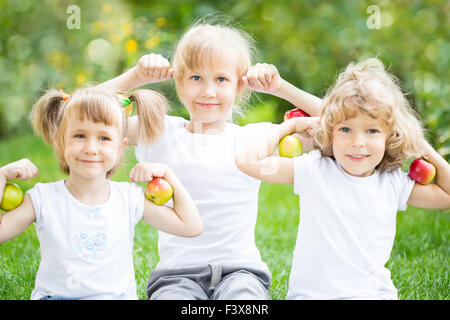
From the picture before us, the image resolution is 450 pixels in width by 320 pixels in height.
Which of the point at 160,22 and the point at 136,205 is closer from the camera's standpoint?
the point at 136,205

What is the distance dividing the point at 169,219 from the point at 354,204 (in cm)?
69

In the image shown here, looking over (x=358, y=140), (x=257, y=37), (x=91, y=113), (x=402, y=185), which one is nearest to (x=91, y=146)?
(x=91, y=113)

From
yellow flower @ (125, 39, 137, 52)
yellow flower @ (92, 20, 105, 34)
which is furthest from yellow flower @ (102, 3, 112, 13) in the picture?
yellow flower @ (125, 39, 137, 52)

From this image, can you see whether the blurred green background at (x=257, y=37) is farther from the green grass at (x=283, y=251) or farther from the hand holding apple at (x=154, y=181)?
the hand holding apple at (x=154, y=181)

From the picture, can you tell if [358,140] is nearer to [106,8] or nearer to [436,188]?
[436,188]

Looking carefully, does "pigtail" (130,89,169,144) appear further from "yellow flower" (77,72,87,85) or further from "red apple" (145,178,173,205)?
"yellow flower" (77,72,87,85)

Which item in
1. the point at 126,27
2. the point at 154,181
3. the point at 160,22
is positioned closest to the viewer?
the point at 154,181

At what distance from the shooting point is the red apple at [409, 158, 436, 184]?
2.12m

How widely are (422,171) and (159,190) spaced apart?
3.23ft

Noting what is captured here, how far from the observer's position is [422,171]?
213 centimetres

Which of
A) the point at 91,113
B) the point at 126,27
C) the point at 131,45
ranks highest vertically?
the point at 126,27

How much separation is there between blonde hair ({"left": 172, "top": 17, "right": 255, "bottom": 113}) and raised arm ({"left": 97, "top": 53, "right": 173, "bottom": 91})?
6cm

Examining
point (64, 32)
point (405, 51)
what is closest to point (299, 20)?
point (405, 51)

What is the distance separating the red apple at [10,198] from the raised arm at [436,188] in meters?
1.45
